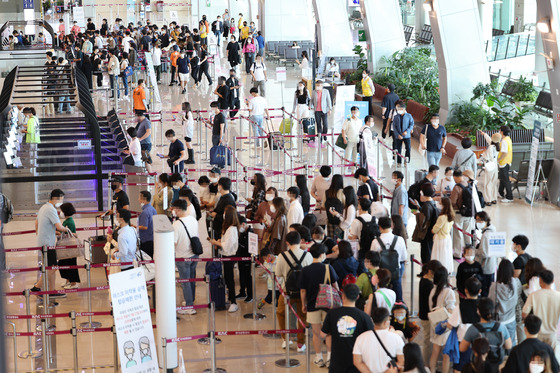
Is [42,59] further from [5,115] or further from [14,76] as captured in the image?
[5,115]

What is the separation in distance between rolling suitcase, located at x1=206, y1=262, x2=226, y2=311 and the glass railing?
20104mm

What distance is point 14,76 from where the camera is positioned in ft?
77.2

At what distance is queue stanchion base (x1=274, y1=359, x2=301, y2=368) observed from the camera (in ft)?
28.8

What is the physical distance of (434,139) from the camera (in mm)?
15648

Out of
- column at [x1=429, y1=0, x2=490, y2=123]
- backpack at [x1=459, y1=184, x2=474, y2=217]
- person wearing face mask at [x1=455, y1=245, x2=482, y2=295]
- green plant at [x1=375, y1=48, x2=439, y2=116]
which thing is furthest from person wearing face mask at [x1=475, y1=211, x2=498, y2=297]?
green plant at [x1=375, y1=48, x2=439, y2=116]

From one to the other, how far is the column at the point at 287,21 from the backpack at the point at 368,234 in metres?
31.1

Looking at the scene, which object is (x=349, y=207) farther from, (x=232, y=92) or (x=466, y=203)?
(x=232, y=92)

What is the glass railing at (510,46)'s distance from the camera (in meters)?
27.9

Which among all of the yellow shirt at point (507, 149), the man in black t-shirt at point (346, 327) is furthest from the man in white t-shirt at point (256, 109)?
the man in black t-shirt at point (346, 327)

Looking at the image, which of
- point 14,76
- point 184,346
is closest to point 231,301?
point 184,346

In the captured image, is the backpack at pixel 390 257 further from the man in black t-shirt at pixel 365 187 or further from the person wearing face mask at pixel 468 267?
the man in black t-shirt at pixel 365 187

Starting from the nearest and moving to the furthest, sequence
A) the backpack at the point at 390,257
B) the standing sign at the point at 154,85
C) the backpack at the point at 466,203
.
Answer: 1. the backpack at the point at 390,257
2. the backpack at the point at 466,203
3. the standing sign at the point at 154,85

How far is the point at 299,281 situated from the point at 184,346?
204 cm

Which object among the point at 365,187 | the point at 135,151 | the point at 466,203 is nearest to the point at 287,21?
the point at 135,151
